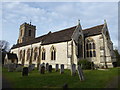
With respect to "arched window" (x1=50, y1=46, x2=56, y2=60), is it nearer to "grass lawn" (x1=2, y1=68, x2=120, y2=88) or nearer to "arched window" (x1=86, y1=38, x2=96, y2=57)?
"arched window" (x1=86, y1=38, x2=96, y2=57)

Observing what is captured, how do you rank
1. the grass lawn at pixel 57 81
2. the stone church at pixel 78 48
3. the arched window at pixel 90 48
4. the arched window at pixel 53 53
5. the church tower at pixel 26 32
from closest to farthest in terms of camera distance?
1. the grass lawn at pixel 57 81
2. the stone church at pixel 78 48
3. the arched window at pixel 90 48
4. the arched window at pixel 53 53
5. the church tower at pixel 26 32

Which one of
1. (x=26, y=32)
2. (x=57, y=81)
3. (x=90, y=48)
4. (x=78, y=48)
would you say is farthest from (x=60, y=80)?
(x=26, y=32)

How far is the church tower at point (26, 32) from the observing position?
45281 millimetres

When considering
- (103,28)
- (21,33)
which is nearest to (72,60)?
(103,28)

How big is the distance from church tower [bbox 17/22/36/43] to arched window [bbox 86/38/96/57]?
27861mm

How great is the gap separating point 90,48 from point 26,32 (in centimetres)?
2932

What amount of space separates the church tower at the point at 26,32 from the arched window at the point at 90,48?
27.9 m

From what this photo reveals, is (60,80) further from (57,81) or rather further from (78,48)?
(78,48)

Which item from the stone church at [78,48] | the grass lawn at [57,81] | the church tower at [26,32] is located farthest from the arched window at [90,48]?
the church tower at [26,32]

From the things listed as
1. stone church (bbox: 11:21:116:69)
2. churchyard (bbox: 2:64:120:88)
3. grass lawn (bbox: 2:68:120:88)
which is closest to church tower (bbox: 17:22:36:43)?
stone church (bbox: 11:21:116:69)

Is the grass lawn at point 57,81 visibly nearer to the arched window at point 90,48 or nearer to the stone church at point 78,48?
the stone church at point 78,48

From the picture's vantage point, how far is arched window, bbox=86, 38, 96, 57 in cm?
2461

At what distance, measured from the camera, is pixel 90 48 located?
25.2 m

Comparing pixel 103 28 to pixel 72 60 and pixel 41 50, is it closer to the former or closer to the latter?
pixel 72 60
